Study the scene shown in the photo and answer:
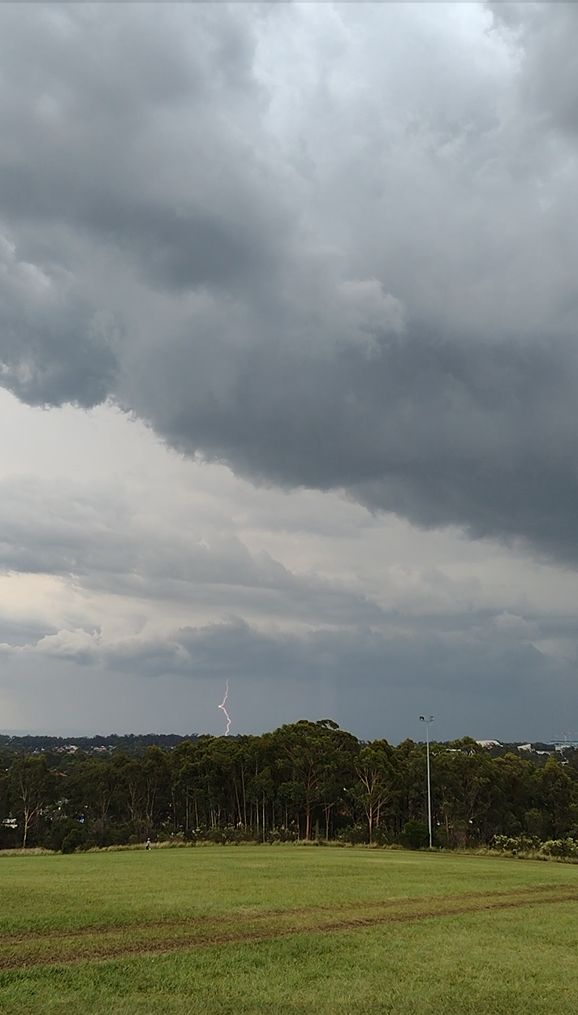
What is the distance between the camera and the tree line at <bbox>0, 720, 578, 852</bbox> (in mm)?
75188

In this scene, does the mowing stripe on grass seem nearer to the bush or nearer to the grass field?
the grass field

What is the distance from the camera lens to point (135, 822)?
87.0 metres

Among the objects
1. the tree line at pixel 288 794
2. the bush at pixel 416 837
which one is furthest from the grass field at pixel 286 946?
the tree line at pixel 288 794

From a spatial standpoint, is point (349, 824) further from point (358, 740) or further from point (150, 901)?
point (150, 901)

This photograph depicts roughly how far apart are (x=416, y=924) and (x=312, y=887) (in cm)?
875

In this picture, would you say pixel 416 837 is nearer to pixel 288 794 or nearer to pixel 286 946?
pixel 288 794

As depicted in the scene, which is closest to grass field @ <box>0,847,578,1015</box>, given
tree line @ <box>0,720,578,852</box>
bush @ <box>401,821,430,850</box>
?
bush @ <box>401,821,430,850</box>

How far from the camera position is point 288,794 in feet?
257

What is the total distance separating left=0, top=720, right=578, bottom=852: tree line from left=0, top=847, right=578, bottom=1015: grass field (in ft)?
129

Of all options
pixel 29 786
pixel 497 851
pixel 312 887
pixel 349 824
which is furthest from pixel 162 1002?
pixel 29 786

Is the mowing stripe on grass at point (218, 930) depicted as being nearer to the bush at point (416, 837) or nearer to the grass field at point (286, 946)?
the grass field at point (286, 946)

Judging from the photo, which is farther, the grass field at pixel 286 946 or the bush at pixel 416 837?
the bush at pixel 416 837

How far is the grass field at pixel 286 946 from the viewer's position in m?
13.5

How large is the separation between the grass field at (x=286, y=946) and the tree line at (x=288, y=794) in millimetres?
39169
